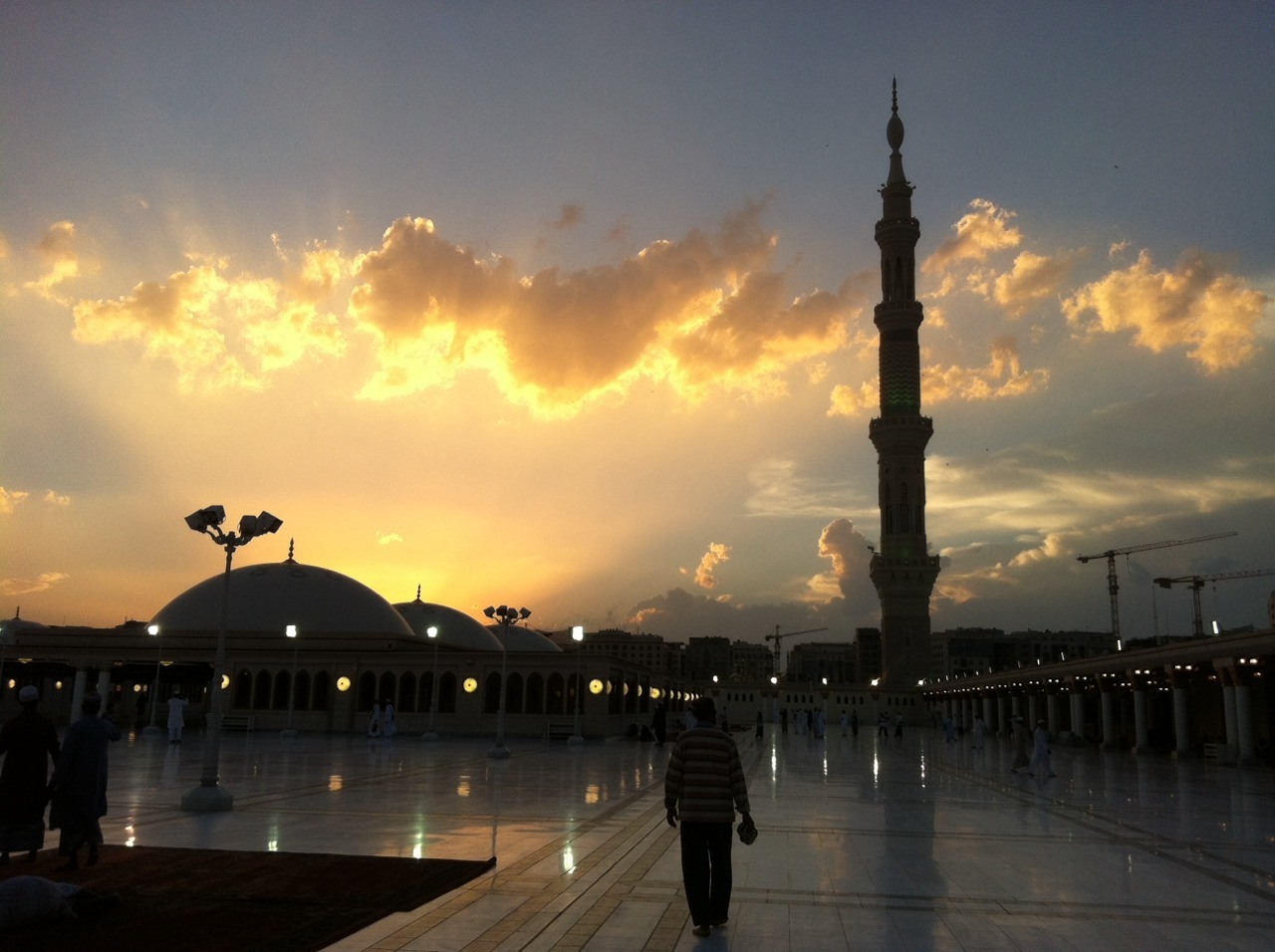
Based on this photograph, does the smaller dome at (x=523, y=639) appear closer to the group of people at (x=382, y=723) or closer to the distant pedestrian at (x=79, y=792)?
the group of people at (x=382, y=723)

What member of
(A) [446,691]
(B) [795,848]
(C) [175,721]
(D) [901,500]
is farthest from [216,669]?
(D) [901,500]

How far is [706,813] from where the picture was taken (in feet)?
27.8

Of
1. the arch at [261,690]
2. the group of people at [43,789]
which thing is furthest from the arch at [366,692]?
the group of people at [43,789]

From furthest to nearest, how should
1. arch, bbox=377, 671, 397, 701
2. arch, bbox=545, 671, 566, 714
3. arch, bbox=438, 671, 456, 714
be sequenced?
arch, bbox=377, 671, 397, 701, arch, bbox=438, 671, 456, 714, arch, bbox=545, 671, 566, 714

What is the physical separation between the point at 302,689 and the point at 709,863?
47.5 m

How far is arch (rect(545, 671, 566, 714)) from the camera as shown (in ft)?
158

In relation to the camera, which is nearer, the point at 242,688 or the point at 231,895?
Result: the point at 231,895

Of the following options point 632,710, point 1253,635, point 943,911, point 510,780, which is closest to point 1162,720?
point 1253,635

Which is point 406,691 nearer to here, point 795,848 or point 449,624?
point 449,624

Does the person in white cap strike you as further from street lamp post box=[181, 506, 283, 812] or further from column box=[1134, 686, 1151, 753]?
column box=[1134, 686, 1151, 753]

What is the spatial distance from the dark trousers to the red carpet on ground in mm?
2487

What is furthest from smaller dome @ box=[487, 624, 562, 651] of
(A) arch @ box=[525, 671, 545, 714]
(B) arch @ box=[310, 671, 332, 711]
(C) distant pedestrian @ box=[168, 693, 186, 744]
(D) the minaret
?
(C) distant pedestrian @ box=[168, 693, 186, 744]

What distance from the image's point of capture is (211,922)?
818cm

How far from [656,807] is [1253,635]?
2435cm
